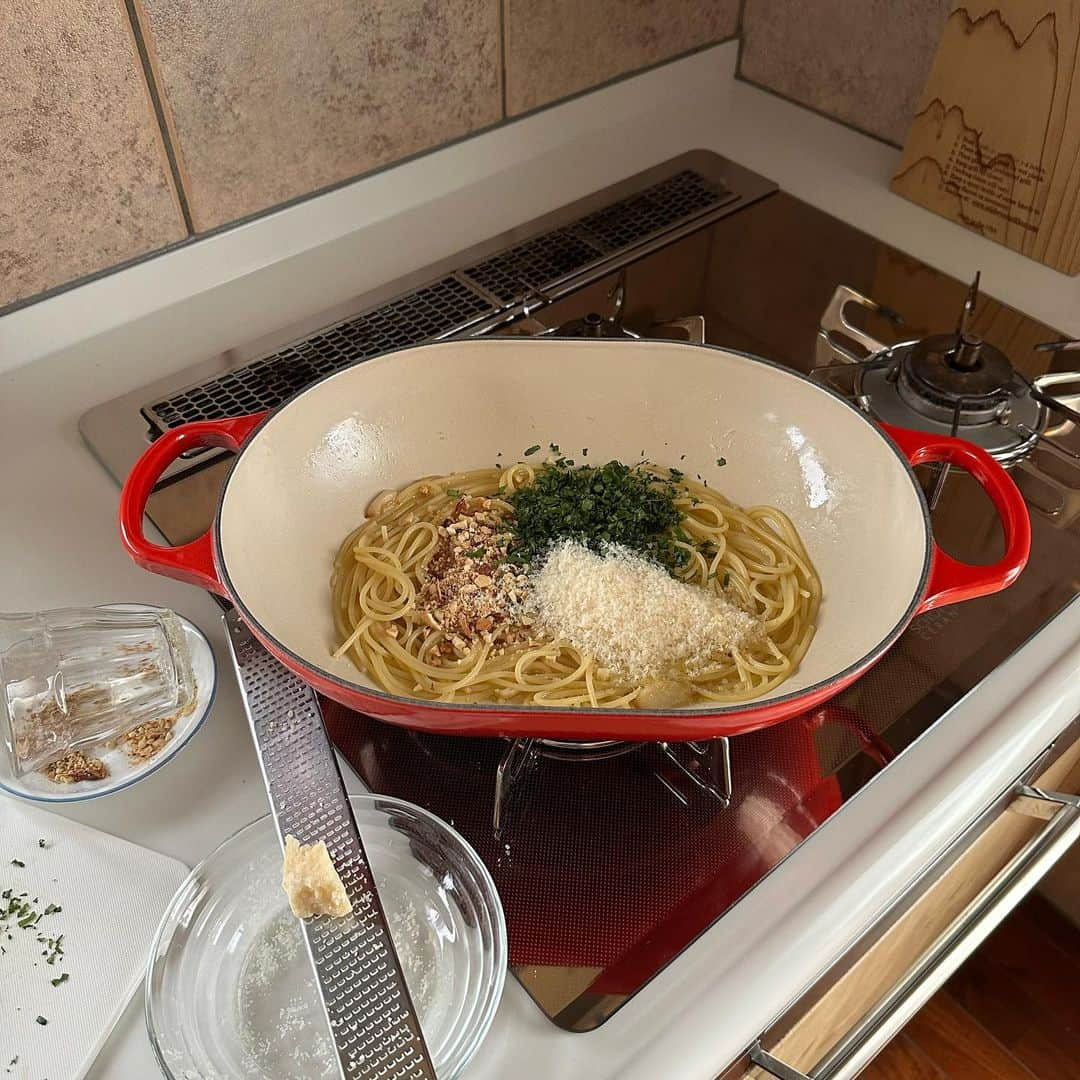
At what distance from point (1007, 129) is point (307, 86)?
0.76 meters

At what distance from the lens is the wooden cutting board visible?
3.66ft

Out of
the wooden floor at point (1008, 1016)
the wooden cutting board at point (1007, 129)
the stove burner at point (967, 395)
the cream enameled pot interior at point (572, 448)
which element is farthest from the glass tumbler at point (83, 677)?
the wooden floor at point (1008, 1016)

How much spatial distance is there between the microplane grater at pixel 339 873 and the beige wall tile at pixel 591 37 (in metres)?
0.82

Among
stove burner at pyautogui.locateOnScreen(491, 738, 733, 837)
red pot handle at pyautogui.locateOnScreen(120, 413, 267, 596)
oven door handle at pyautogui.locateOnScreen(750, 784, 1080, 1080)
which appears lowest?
oven door handle at pyautogui.locateOnScreen(750, 784, 1080, 1080)

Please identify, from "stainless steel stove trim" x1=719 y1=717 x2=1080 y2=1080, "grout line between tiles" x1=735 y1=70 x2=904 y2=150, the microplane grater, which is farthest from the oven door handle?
"grout line between tiles" x1=735 y1=70 x2=904 y2=150

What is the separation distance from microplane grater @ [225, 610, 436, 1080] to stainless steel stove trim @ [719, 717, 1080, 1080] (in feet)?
0.75

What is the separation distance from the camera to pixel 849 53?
1378 millimetres

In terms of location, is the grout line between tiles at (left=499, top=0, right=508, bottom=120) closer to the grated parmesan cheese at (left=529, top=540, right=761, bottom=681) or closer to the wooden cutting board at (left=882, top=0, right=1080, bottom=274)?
the wooden cutting board at (left=882, top=0, right=1080, bottom=274)

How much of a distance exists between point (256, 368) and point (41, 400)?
0.71 ft

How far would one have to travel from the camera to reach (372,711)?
684 mm

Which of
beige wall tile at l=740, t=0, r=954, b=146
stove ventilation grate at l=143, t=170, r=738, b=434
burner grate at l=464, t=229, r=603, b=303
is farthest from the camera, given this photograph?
beige wall tile at l=740, t=0, r=954, b=146

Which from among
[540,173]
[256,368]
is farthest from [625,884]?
[540,173]

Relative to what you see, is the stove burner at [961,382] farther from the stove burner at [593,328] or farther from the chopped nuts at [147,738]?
the chopped nuts at [147,738]

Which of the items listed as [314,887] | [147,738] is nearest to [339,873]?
[314,887]
